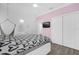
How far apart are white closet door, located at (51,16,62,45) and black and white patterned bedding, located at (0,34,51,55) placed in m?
0.14

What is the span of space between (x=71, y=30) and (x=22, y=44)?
0.89 m

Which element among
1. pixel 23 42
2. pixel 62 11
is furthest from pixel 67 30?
pixel 23 42

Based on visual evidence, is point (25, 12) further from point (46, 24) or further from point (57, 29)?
point (57, 29)

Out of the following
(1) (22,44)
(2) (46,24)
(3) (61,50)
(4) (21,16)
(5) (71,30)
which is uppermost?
(4) (21,16)

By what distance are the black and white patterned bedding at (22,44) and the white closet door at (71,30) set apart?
34 cm

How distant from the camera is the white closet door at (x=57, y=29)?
1925mm

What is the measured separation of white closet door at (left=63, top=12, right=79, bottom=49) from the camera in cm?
187

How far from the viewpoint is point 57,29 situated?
76.5 inches

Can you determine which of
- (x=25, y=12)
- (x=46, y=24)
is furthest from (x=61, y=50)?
(x=25, y=12)

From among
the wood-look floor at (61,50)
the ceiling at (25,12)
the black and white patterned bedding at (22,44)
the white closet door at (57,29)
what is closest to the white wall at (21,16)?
the ceiling at (25,12)

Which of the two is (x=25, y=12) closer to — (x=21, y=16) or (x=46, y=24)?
(x=21, y=16)

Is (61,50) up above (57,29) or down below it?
below

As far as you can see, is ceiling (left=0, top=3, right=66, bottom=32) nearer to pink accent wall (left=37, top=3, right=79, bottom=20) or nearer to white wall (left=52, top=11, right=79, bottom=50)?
pink accent wall (left=37, top=3, right=79, bottom=20)

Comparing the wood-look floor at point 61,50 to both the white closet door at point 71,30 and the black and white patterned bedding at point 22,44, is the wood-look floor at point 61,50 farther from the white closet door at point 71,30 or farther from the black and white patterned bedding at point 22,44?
the black and white patterned bedding at point 22,44
